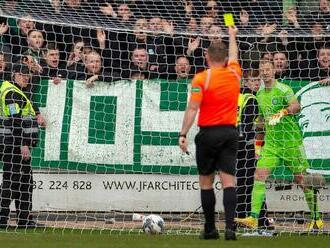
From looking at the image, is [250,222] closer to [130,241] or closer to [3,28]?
[130,241]

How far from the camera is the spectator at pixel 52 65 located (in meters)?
13.4

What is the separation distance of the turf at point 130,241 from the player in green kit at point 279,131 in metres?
1.35

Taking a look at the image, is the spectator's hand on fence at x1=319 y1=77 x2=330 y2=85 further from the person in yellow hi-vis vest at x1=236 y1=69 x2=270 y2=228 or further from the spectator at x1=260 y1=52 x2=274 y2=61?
the person in yellow hi-vis vest at x1=236 y1=69 x2=270 y2=228

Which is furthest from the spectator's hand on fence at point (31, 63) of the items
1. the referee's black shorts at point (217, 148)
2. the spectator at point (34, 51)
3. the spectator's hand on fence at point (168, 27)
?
the referee's black shorts at point (217, 148)

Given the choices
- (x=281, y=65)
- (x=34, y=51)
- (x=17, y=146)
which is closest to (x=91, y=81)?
(x=34, y=51)

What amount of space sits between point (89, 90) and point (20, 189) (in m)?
1.86

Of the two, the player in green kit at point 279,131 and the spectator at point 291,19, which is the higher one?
the spectator at point 291,19

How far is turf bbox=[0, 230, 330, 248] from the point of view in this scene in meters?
9.72

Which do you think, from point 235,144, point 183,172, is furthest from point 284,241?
point 183,172

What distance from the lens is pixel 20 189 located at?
12.8 m

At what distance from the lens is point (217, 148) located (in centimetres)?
1006

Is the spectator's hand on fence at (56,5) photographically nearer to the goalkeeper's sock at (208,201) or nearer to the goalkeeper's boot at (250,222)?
the goalkeeper's boot at (250,222)

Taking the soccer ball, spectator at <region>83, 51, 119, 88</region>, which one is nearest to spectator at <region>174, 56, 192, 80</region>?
spectator at <region>83, 51, 119, 88</region>

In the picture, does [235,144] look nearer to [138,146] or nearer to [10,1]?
[138,146]
